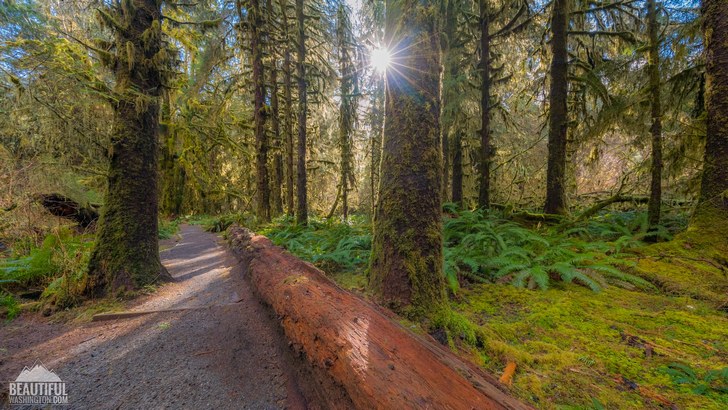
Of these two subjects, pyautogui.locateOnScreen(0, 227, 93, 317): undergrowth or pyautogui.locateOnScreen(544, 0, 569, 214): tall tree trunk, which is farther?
pyautogui.locateOnScreen(544, 0, 569, 214): tall tree trunk

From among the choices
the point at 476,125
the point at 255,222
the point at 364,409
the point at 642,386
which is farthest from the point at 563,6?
the point at 255,222

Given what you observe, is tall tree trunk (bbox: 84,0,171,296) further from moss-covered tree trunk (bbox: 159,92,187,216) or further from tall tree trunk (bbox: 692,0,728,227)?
moss-covered tree trunk (bbox: 159,92,187,216)

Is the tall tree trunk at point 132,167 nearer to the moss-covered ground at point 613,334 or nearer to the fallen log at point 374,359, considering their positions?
the fallen log at point 374,359

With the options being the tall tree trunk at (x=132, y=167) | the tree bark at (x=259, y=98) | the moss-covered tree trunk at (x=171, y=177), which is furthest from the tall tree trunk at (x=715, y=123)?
the moss-covered tree trunk at (x=171, y=177)

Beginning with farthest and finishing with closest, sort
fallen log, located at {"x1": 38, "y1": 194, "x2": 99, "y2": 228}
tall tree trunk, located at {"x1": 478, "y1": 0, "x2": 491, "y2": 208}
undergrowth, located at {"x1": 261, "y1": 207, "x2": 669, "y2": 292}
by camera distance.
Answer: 1. tall tree trunk, located at {"x1": 478, "y1": 0, "x2": 491, "y2": 208}
2. fallen log, located at {"x1": 38, "y1": 194, "x2": 99, "y2": 228}
3. undergrowth, located at {"x1": 261, "y1": 207, "x2": 669, "y2": 292}

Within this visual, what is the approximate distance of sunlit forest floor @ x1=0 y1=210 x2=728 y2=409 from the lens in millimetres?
2006

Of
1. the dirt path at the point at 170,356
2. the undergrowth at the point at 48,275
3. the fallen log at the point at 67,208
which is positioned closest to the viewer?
the dirt path at the point at 170,356

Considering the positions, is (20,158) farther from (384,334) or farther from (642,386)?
(642,386)

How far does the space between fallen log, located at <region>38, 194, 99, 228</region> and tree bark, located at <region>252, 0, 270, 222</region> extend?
15.4 ft

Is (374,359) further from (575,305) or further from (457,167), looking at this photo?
(457,167)

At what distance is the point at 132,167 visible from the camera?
437 cm
